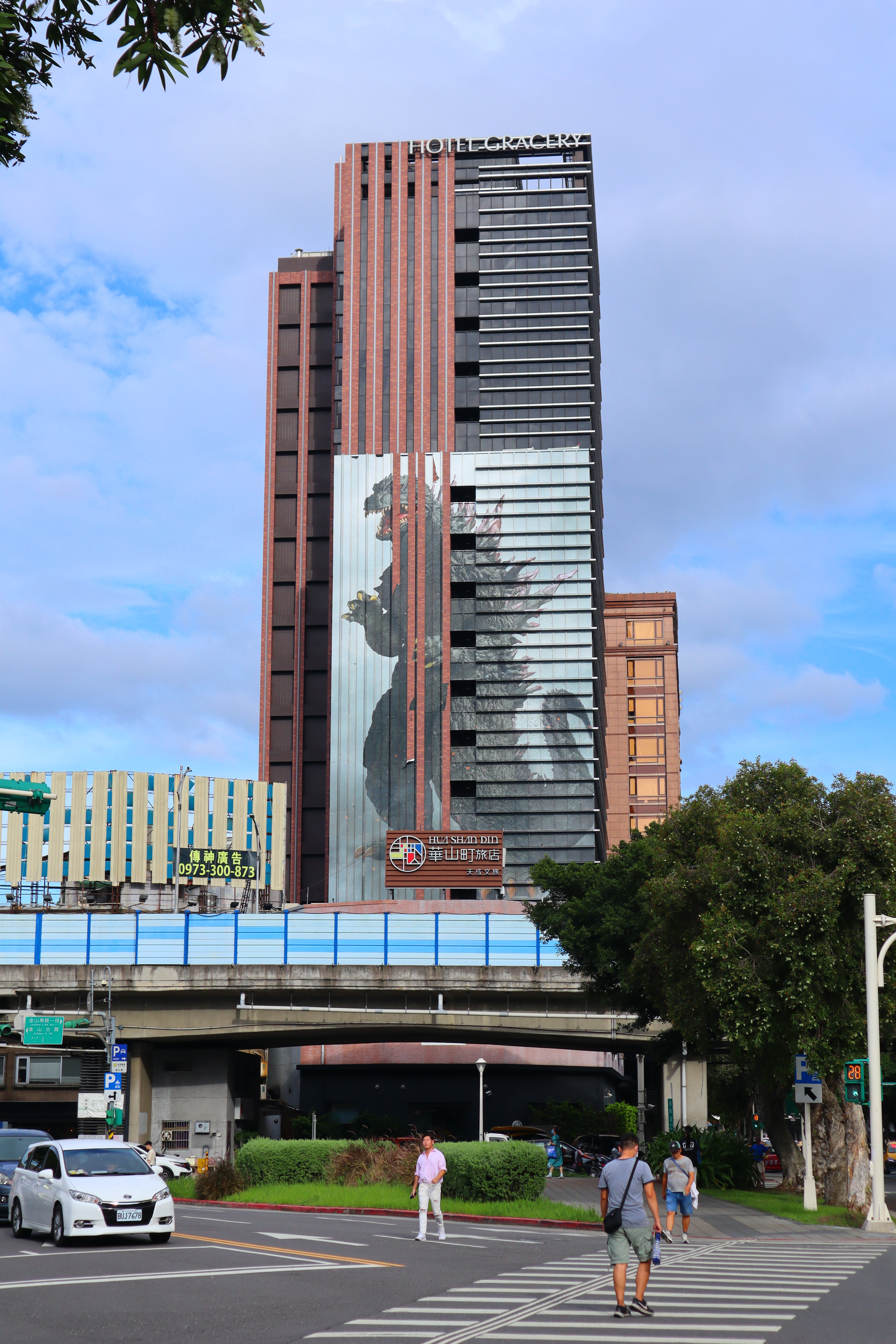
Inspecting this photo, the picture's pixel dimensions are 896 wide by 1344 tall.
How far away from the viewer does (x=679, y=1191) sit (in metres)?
25.1

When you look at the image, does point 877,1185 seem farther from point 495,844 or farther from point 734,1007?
point 495,844

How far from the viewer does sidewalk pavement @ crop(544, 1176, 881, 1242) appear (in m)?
26.3

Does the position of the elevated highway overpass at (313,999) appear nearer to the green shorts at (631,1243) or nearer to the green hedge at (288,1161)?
the green hedge at (288,1161)

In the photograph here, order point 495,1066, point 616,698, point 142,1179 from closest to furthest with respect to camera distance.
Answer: point 142,1179, point 495,1066, point 616,698

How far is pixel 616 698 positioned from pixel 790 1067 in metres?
134

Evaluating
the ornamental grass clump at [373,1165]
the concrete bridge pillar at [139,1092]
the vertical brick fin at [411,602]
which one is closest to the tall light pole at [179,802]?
the vertical brick fin at [411,602]

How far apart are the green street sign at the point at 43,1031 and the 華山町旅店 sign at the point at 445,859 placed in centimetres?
5128

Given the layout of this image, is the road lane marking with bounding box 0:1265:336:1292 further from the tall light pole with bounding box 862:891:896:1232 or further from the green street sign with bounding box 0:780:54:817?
the tall light pole with bounding box 862:891:896:1232

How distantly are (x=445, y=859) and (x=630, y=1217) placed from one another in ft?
280

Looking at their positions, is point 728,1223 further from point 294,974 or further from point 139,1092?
point 139,1092

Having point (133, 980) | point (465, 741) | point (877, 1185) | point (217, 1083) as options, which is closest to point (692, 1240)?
point (877, 1185)

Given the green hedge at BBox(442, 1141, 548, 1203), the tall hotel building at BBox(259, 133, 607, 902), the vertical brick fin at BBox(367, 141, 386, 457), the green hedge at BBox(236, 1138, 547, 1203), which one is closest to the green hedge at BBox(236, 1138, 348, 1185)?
the green hedge at BBox(236, 1138, 547, 1203)

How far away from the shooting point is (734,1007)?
31141mm

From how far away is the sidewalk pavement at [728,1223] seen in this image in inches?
1035
